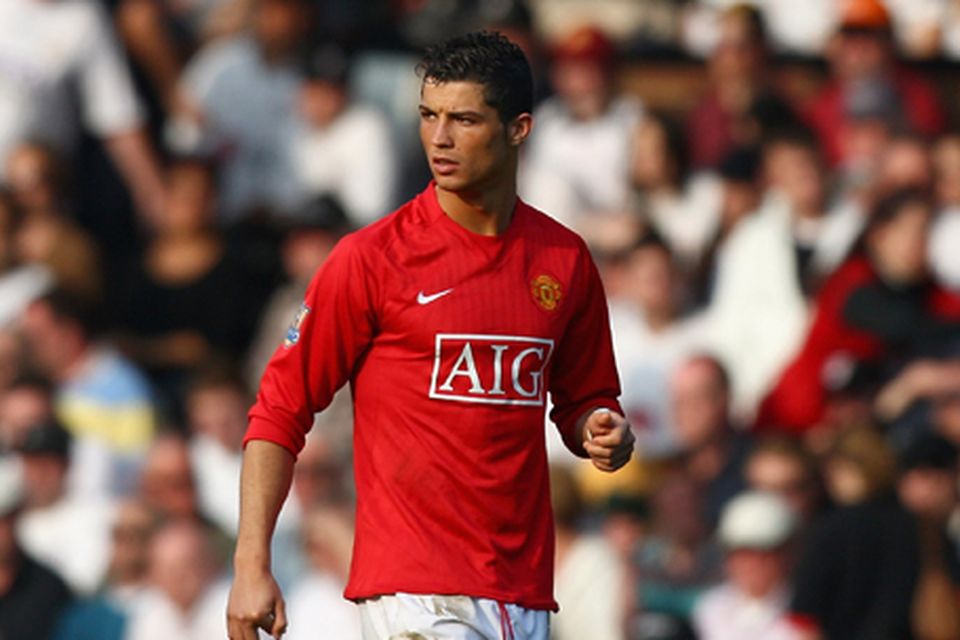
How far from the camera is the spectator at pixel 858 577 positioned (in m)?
8.50

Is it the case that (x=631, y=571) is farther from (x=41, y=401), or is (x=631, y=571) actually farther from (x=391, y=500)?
(x=391, y=500)

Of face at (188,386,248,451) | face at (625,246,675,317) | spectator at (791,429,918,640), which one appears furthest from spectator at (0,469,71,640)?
spectator at (791,429,918,640)

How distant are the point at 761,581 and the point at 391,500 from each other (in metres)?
4.21

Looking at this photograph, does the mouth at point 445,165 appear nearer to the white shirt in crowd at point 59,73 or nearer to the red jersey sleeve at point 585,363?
the red jersey sleeve at point 585,363

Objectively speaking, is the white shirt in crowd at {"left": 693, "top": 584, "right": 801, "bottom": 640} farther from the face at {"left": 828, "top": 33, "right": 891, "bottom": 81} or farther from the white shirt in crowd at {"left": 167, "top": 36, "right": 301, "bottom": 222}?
the white shirt in crowd at {"left": 167, "top": 36, "right": 301, "bottom": 222}

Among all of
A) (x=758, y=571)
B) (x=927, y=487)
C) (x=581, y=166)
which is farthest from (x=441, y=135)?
(x=581, y=166)

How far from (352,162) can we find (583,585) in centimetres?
320

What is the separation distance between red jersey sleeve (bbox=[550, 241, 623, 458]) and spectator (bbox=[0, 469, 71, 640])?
4.87 metres

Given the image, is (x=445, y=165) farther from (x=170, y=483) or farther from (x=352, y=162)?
(x=352, y=162)

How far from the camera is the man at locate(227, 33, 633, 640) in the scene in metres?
4.70

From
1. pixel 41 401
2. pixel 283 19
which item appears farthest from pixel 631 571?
pixel 283 19

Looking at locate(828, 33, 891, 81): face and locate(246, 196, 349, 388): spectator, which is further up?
locate(828, 33, 891, 81): face

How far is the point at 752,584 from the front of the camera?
867 centimetres

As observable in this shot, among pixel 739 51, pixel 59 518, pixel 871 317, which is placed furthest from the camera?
pixel 739 51
